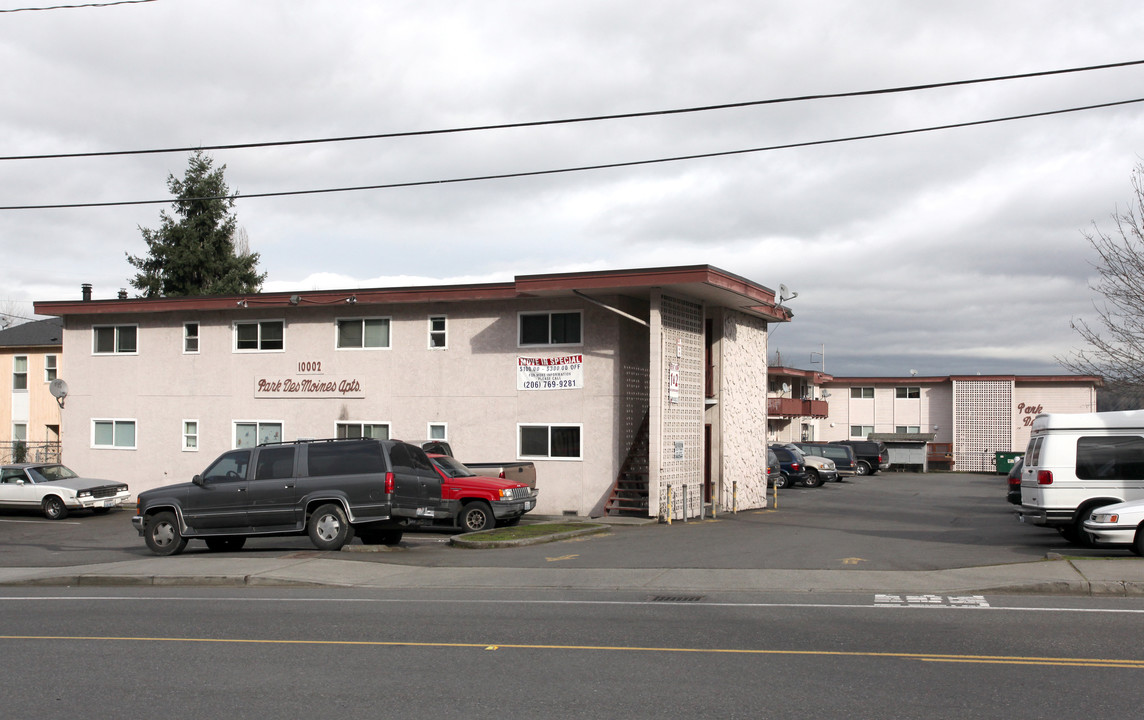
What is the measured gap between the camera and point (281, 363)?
3020 centimetres

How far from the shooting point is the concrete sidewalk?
1316 centimetres

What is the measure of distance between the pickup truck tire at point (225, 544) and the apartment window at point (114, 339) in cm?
1481

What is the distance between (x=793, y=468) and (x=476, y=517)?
24.4m

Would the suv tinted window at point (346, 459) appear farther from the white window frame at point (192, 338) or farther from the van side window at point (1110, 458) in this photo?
the white window frame at point (192, 338)

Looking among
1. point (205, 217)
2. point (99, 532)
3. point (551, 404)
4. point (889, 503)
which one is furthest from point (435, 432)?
point (205, 217)

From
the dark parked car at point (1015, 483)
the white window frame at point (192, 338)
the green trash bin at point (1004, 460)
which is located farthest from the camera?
the green trash bin at point (1004, 460)

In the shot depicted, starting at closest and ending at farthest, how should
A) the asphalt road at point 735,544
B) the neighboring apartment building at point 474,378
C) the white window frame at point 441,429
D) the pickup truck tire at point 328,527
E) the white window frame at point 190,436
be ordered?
the asphalt road at point 735,544
the pickup truck tire at point 328,527
the neighboring apartment building at point 474,378
the white window frame at point 441,429
the white window frame at point 190,436

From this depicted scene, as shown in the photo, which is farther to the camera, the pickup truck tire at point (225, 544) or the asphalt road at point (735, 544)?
the pickup truck tire at point (225, 544)

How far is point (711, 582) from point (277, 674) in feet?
23.4

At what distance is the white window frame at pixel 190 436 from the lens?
3112 centimetres

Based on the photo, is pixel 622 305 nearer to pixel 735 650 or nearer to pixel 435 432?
pixel 435 432

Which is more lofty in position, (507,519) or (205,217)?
(205,217)

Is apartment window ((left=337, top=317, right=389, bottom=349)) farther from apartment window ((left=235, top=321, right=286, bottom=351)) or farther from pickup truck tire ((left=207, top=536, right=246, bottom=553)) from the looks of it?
pickup truck tire ((left=207, top=536, right=246, bottom=553))

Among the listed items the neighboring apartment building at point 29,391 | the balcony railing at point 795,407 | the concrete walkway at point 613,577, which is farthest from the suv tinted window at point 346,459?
the balcony railing at point 795,407
